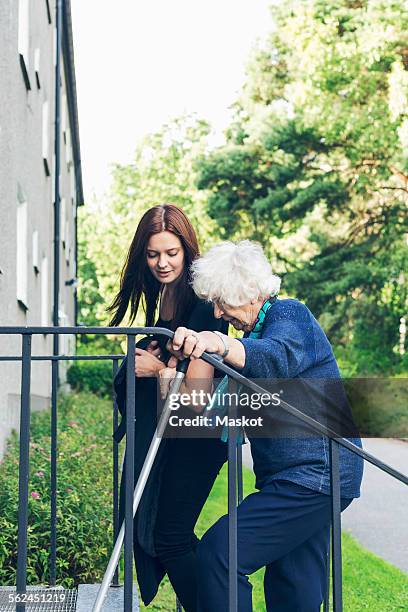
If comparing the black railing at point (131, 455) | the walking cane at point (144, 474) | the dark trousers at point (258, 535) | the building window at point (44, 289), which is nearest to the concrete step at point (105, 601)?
the walking cane at point (144, 474)

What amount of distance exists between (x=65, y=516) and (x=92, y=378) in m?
18.8

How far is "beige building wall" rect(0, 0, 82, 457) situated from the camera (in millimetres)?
7324

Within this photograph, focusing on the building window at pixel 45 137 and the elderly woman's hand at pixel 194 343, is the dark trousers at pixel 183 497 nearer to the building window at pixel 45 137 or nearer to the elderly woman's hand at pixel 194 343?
the elderly woman's hand at pixel 194 343

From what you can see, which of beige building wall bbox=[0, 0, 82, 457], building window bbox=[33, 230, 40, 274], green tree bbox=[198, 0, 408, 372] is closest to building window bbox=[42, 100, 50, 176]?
beige building wall bbox=[0, 0, 82, 457]

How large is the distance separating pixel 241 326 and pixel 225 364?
0.77 ft

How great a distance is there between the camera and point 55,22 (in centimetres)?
1598

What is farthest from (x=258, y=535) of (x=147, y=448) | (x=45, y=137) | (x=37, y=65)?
(x=45, y=137)

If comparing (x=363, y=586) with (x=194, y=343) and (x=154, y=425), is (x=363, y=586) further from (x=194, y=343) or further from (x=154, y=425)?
(x=194, y=343)

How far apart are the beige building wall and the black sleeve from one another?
Answer: 12.4 feet

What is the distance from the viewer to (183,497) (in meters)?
3.31

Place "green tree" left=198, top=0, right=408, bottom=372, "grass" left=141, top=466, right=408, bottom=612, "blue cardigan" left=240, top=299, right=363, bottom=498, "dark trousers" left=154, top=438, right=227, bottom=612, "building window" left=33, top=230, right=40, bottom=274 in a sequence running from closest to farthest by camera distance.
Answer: "blue cardigan" left=240, top=299, right=363, bottom=498, "dark trousers" left=154, top=438, right=227, bottom=612, "grass" left=141, top=466, right=408, bottom=612, "building window" left=33, top=230, right=40, bottom=274, "green tree" left=198, top=0, right=408, bottom=372

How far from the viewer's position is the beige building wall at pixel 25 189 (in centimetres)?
732

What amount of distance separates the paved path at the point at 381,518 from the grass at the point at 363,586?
0.59ft

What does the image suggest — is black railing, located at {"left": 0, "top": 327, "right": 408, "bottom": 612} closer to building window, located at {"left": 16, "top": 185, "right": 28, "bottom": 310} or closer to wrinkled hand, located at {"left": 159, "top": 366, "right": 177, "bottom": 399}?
wrinkled hand, located at {"left": 159, "top": 366, "right": 177, "bottom": 399}
